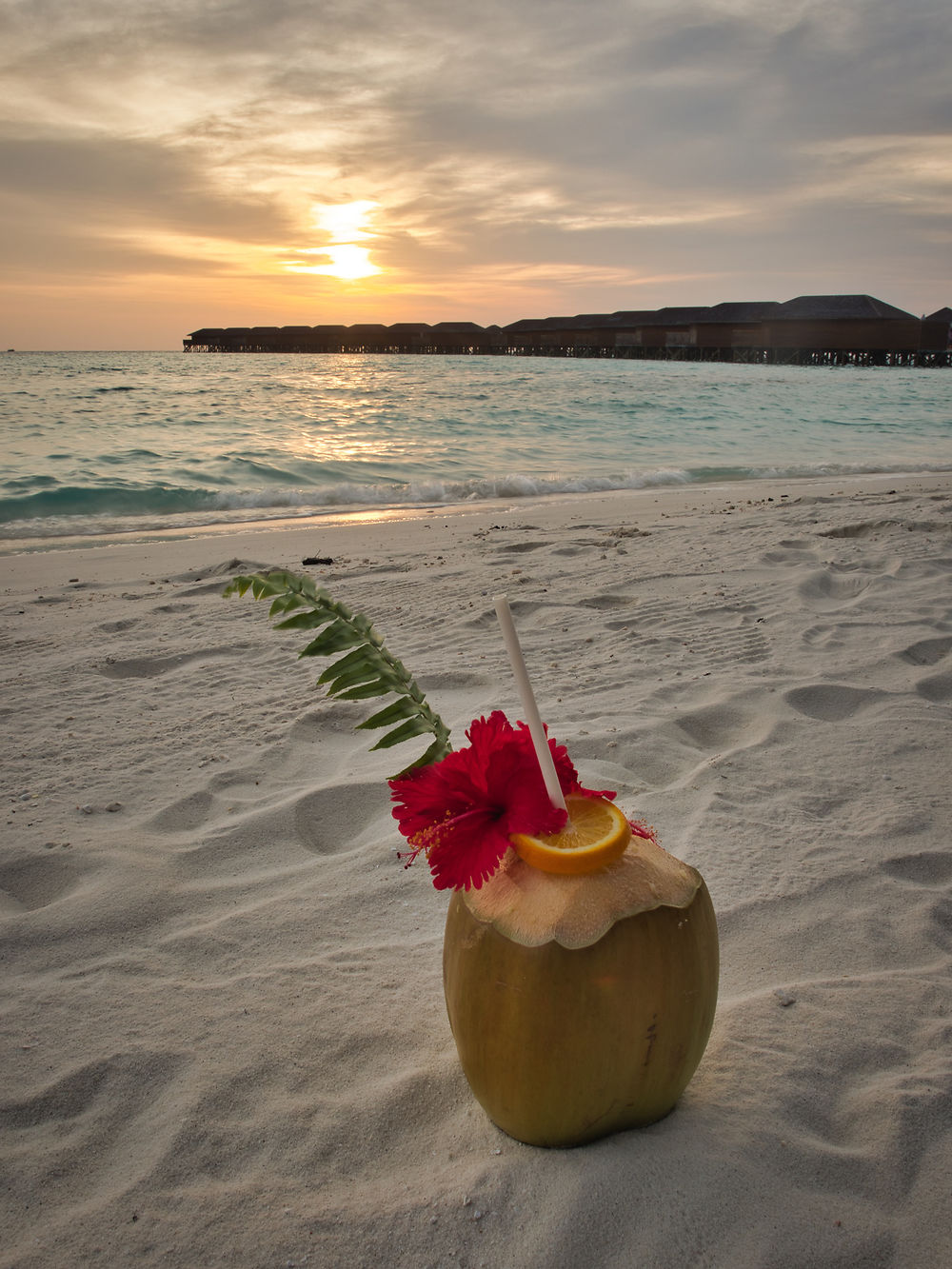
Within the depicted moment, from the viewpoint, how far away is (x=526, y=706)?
1188 mm

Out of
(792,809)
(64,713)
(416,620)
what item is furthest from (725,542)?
(64,713)

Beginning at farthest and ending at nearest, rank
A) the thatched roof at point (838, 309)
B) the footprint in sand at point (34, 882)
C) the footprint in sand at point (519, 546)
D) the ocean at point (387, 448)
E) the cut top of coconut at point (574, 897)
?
the thatched roof at point (838, 309), the ocean at point (387, 448), the footprint in sand at point (519, 546), the footprint in sand at point (34, 882), the cut top of coconut at point (574, 897)

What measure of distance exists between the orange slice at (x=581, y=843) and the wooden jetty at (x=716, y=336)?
56.8 metres

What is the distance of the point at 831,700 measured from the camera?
2.94 m

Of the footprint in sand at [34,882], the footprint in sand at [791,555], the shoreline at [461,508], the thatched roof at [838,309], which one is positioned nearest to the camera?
the footprint in sand at [34,882]

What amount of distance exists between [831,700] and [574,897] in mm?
2121

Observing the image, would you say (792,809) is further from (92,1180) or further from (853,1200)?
(92,1180)

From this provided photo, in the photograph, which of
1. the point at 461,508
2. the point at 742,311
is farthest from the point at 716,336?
the point at 461,508

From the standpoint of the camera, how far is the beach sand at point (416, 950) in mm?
1203

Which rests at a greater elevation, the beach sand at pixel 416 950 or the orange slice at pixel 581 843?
the orange slice at pixel 581 843

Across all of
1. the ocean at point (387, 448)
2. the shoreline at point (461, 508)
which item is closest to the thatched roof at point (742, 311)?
the ocean at point (387, 448)

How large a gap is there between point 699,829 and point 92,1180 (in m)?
1.49

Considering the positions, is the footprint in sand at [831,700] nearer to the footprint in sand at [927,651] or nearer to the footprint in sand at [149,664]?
the footprint in sand at [927,651]

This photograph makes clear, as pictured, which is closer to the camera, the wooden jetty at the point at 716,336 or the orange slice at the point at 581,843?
the orange slice at the point at 581,843
